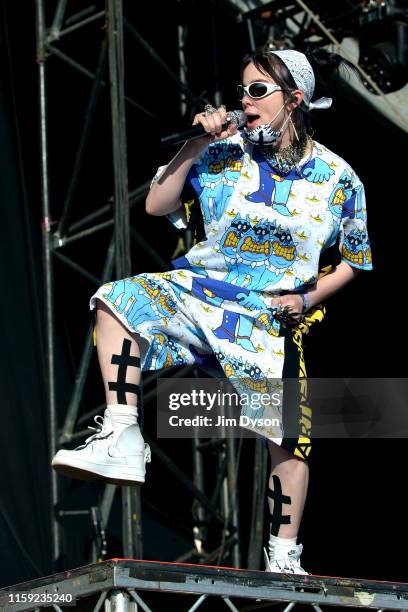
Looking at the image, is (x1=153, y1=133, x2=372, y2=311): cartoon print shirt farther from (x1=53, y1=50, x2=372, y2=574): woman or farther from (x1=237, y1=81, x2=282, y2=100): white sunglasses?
A: (x1=237, y1=81, x2=282, y2=100): white sunglasses

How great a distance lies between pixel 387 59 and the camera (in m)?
4.86

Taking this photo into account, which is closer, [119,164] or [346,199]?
[346,199]

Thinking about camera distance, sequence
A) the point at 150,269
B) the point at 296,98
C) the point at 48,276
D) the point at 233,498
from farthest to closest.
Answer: the point at 150,269 → the point at 233,498 → the point at 48,276 → the point at 296,98

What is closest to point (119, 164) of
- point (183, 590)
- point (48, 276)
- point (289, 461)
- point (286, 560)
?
point (48, 276)

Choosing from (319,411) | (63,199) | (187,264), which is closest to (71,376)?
(63,199)

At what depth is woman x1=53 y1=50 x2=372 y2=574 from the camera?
2.77 m

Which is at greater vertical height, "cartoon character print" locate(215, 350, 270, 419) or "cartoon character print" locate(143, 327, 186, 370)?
"cartoon character print" locate(143, 327, 186, 370)

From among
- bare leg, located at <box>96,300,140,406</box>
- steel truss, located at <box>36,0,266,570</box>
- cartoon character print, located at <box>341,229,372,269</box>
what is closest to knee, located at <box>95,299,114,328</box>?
bare leg, located at <box>96,300,140,406</box>

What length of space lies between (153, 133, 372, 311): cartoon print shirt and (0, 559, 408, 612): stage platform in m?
0.78

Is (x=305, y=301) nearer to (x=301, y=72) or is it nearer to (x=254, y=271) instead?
(x=254, y=271)

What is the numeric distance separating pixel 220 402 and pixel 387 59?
2039mm

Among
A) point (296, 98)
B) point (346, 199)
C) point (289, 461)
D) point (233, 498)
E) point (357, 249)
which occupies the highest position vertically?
point (296, 98)

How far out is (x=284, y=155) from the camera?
2965 mm

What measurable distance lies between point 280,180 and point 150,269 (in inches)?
87.2
